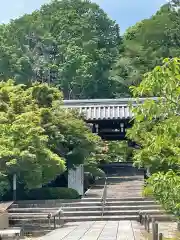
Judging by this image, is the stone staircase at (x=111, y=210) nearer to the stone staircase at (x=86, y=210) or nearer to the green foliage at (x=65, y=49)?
the stone staircase at (x=86, y=210)

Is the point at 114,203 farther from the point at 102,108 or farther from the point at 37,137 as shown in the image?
the point at 102,108

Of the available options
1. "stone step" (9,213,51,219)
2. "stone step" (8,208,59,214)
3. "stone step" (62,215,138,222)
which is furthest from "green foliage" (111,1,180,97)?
"stone step" (9,213,51,219)

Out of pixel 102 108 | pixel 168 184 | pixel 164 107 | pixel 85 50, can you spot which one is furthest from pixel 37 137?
pixel 85 50

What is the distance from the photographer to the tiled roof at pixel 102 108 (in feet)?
73.0

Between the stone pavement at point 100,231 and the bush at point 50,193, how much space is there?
109 inches

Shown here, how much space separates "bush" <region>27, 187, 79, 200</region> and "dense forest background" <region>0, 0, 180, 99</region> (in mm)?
17293

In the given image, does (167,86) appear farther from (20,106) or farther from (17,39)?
(17,39)

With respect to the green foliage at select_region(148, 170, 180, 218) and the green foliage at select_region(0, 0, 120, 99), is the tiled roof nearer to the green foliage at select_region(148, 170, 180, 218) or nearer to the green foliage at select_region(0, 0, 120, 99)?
the green foliage at select_region(0, 0, 120, 99)

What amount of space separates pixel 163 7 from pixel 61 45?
9.85 m

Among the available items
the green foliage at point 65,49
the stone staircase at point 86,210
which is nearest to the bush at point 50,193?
the stone staircase at point 86,210

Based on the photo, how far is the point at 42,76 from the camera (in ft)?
117

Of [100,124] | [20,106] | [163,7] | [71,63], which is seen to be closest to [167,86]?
[20,106]

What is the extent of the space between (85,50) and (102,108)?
1291 cm

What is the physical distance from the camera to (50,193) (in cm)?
Answer: 1598
